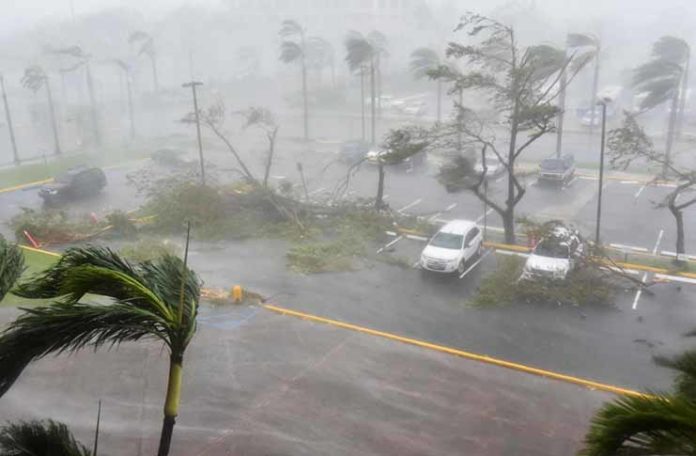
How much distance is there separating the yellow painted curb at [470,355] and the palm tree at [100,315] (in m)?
11.5

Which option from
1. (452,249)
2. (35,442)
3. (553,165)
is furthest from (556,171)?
(35,442)

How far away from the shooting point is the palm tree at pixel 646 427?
4.66 m

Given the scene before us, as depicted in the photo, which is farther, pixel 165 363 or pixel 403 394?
pixel 165 363

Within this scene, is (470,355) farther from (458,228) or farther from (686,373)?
(686,373)

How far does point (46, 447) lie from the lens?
5.54 meters

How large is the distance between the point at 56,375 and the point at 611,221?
23.8 m

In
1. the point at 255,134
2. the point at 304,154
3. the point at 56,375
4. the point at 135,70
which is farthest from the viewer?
the point at 135,70

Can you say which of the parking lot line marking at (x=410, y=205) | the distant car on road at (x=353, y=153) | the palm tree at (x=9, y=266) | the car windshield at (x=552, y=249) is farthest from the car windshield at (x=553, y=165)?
the palm tree at (x=9, y=266)

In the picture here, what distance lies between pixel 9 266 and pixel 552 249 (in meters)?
18.3

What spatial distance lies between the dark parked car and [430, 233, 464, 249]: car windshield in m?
20.4

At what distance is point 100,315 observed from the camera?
523 cm

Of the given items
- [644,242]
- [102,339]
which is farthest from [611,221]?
[102,339]

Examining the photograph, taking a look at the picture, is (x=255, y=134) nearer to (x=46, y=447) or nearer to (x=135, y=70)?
(x=135, y=70)

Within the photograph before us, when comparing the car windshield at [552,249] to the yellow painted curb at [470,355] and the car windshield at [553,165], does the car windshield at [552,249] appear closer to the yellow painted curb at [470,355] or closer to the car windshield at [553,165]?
the yellow painted curb at [470,355]
